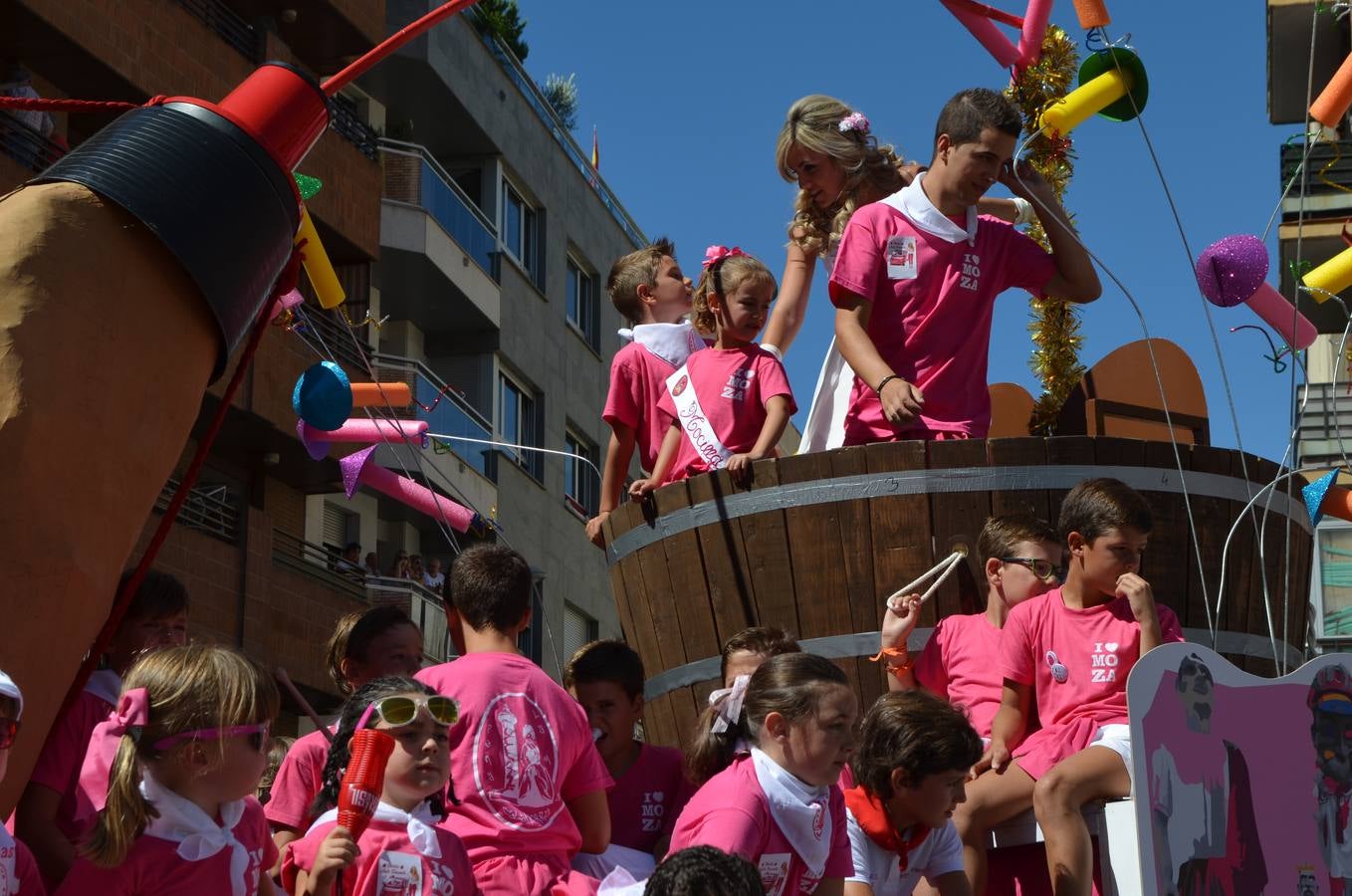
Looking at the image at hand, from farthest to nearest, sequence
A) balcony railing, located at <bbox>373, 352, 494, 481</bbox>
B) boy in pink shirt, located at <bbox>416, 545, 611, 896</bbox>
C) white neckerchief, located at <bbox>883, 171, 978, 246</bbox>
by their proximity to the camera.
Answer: balcony railing, located at <bbox>373, 352, 494, 481</bbox>
white neckerchief, located at <bbox>883, 171, 978, 246</bbox>
boy in pink shirt, located at <bbox>416, 545, 611, 896</bbox>

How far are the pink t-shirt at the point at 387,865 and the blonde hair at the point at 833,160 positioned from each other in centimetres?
381

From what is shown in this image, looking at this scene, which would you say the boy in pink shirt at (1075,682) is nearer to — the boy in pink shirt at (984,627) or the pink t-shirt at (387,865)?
the boy in pink shirt at (984,627)

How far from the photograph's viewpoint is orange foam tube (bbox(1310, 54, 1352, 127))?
24.8 ft

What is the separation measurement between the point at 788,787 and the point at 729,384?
112 inches

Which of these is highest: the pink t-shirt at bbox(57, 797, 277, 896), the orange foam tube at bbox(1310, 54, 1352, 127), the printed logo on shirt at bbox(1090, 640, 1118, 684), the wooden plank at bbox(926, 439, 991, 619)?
the orange foam tube at bbox(1310, 54, 1352, 127)

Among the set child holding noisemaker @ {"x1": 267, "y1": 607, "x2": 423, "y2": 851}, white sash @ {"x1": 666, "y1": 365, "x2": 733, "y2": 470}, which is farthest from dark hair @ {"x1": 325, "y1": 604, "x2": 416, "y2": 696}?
white sash @ {"x1": 666, "y1": 365, "x2": 733, "y2": 470}

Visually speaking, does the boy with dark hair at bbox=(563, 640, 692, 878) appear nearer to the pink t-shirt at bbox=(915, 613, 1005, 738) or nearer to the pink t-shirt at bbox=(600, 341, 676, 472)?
the pink t-shirt at bbox=(915, 613, 1005, 738)

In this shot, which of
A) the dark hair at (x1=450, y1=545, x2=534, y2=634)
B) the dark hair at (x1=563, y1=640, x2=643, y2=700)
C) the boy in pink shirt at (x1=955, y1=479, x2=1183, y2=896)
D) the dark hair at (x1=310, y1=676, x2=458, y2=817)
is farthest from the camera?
the dark hair at (x1=563, y1=640, x2=643, y2=700)

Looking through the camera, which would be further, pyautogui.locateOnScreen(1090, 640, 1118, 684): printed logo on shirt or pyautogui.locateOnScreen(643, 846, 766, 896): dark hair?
pyautogui.locateOnScreen(1090, 640, 1118, 684): printed logo on shirt

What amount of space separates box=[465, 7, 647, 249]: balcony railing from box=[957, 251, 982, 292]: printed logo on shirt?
74.4 feet

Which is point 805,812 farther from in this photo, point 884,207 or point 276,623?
point 276,623

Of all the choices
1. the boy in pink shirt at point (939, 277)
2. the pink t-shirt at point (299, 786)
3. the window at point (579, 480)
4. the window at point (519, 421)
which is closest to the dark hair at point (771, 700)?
the pink t-shirt at point (299, 786)

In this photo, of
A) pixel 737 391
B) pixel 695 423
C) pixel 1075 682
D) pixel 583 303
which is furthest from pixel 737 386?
pixel 583 303

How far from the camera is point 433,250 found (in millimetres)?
26469
